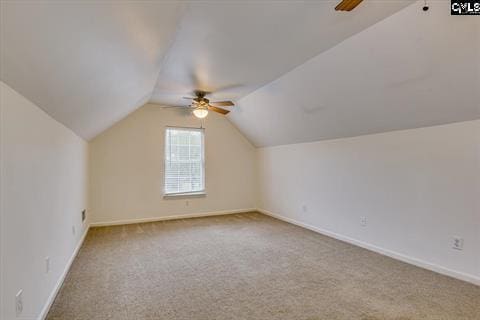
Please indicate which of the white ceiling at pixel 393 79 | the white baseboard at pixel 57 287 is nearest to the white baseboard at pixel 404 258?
the white ceiling at pixel 393 79

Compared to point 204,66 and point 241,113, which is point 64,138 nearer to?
point 204,66

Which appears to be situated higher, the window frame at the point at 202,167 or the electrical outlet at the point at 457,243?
the window frame at the point at 202,167

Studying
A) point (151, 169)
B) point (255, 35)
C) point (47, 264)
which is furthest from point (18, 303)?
point (151, 169)

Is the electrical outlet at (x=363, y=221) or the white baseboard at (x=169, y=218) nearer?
the electrical outlet at (x=363, y=221)

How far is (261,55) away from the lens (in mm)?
2951

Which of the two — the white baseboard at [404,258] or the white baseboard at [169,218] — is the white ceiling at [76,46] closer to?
the white baseboard at [169,218]

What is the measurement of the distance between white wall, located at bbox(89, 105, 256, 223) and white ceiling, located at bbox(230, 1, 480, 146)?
2261 mm

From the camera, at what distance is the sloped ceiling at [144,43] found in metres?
1.25

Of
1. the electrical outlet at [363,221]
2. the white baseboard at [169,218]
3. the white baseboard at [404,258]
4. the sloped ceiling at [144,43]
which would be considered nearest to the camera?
the sloped ceiling at [144,43]

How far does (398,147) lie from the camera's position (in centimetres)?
329

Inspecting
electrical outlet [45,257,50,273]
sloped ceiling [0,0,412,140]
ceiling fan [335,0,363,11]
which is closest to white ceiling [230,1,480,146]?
sloped ceiling [0,0,412,140]

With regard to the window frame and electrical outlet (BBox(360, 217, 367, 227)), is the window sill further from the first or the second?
electrical outlet (BBox(360, 217, 367, 227))

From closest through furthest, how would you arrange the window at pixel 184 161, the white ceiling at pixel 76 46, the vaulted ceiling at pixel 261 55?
1. the white ceiling at pixel 76 46
2. the vaulted ceiling at pixel 261 55
3. the window at pixel 184 161

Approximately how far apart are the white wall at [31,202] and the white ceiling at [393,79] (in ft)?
9.38
